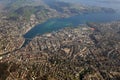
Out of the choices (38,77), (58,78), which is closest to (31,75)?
(38,77)

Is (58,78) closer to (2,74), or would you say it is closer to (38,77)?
(38,77)

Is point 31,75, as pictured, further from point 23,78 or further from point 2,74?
point 2,74

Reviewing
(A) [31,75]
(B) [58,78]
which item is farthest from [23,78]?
(B) [58,78]

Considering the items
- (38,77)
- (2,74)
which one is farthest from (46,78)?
(2,74)

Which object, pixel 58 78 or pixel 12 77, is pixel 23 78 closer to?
pixel 12 77

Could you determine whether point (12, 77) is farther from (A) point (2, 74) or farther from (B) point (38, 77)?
(B) point (38, 77)
